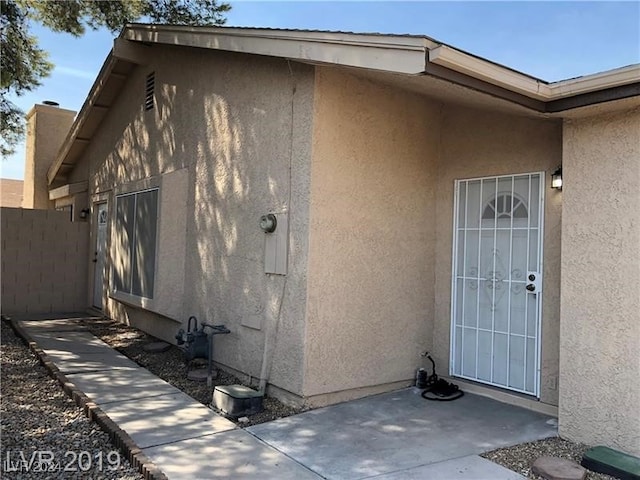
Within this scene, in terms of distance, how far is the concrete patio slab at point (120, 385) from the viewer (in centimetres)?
677

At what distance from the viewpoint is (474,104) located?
602cm

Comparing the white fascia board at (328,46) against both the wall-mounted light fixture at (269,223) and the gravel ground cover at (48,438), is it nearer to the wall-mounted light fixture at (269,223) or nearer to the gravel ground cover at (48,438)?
the wall-mounted light fixture at (269,223)

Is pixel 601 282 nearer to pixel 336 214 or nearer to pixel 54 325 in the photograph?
pixel 336 214

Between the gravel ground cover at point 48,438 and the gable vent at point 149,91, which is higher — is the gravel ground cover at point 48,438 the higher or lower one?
the lower one

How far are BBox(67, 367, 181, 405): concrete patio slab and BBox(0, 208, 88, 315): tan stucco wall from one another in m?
7.22

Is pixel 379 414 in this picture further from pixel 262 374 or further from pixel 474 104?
pixel 474 104

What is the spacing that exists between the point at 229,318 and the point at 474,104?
14.4 feet

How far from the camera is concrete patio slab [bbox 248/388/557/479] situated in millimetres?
4883

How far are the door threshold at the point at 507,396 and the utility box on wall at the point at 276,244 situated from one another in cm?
280

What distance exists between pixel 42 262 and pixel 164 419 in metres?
9.90

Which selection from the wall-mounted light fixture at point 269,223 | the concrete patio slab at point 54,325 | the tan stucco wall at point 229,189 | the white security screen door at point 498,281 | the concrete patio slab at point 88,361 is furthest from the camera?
the concrete patio slab at point 54,325

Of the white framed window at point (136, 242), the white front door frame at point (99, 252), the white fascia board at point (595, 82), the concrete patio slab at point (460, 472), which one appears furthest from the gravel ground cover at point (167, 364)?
the white fascia board at point (595, 82)

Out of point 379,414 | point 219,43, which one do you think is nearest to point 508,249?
point 379,414

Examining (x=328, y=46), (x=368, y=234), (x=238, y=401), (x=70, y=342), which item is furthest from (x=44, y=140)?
(x=328, y=46)
